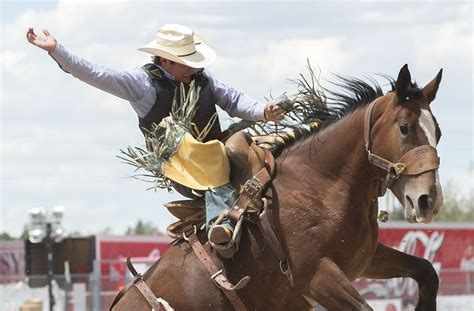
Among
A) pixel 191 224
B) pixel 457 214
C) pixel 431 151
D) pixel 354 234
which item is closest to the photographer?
pixel 431 151

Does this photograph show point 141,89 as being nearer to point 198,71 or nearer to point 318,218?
point 198,71

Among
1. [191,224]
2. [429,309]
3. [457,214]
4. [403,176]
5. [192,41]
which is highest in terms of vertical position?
[192,41]

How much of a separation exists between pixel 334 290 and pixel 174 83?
1977 mm

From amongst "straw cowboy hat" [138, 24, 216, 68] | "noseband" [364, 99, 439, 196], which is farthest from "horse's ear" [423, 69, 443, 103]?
"straw cowboy hat" [138, 24, 216, 68]

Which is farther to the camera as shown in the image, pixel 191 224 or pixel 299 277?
pixel 191 224

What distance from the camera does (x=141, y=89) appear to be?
818 cm

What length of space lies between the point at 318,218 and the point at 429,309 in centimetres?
116

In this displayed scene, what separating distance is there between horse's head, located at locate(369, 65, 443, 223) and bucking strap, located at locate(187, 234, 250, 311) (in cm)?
132

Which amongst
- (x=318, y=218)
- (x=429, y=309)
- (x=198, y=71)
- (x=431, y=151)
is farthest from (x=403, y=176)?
(x=198, y=71)

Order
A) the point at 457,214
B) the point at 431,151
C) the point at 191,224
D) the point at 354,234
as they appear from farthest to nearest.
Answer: the point at 457,214 < the point at 191,224 < the point at 354,234 < the point at 431,151

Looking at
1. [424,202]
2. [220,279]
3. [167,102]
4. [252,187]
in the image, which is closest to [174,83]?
[167,102]

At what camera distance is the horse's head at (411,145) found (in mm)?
7188

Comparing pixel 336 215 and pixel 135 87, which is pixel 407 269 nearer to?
pixel 336 215

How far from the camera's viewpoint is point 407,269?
8.34m
